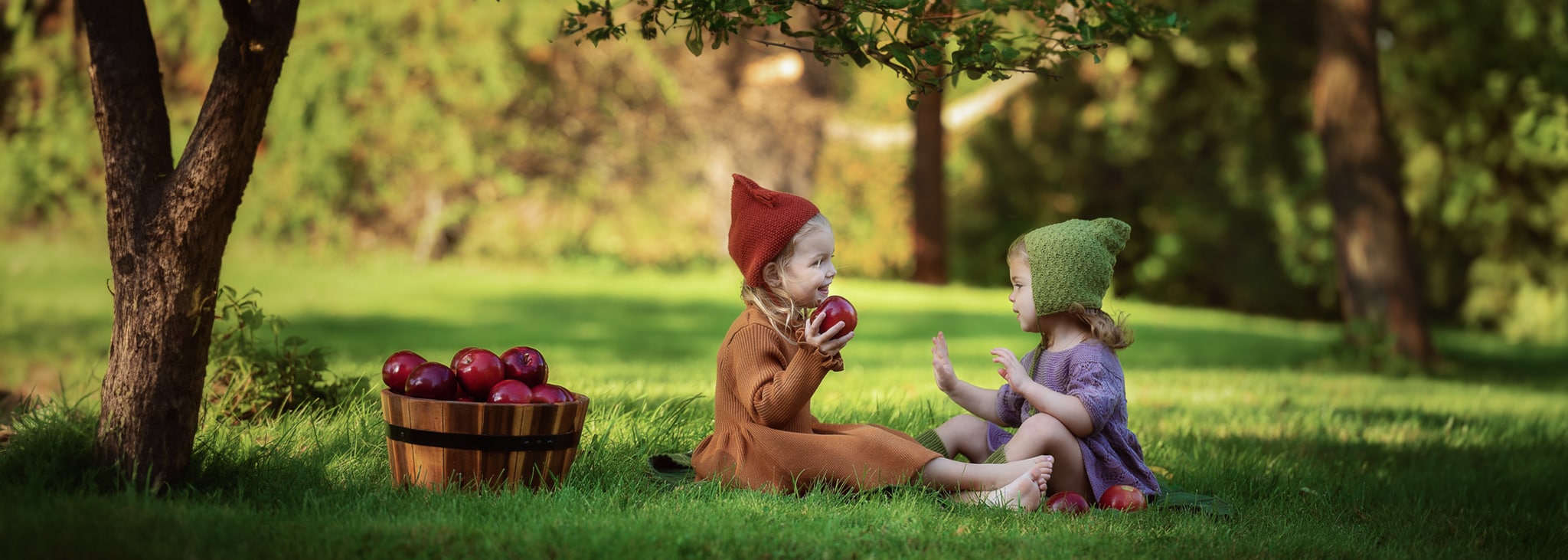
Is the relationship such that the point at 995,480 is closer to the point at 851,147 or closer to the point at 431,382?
the point at 431,382

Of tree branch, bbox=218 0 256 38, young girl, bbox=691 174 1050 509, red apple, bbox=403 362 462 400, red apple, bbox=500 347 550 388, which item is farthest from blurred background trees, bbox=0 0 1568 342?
tree branch, bbox=218 0 256 38

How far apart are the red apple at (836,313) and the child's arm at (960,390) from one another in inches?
15.2

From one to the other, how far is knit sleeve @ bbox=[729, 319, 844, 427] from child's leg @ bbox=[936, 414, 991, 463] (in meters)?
0.79

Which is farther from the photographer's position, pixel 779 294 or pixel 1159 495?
pixel 1159 495

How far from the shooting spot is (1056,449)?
448cm

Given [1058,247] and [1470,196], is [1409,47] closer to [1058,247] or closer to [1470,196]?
[1470,196]

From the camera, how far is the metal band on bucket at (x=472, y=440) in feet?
13.3

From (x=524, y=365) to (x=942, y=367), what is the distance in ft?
4.82

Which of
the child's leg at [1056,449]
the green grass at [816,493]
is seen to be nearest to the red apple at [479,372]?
the green grass at [816,493]

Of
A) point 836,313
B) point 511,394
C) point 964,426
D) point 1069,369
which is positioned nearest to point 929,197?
point 964,426

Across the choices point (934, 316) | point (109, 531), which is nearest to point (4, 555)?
point (109, 531)

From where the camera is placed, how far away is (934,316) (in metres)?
14.6

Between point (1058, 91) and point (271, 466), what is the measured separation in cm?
2144

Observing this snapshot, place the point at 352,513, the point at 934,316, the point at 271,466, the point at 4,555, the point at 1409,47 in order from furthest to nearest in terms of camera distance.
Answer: the point at 1409,47, the point at 934,316, the point at 271,466, the point at 352,513, the point at 4,555
